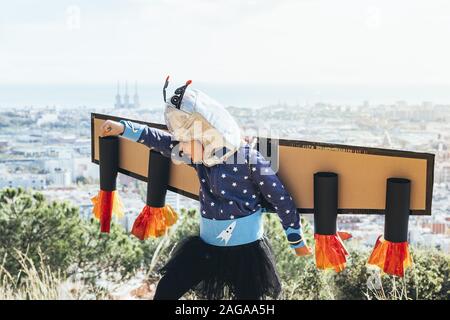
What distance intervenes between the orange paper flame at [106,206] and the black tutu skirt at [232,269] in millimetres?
528

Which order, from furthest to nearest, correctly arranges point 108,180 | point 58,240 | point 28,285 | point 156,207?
point 58,240 → point 28,285 → point 108,180 → point 156,207

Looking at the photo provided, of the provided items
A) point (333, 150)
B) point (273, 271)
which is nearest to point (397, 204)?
point (333, 150)

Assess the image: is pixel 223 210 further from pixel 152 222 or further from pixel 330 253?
pixel 152 222

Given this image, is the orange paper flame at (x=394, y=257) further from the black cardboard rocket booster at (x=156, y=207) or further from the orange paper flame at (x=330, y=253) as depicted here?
the black cardboard rocket booster at (x=156, y=207)

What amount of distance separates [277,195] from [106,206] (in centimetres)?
81

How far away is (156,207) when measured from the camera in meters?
2.23

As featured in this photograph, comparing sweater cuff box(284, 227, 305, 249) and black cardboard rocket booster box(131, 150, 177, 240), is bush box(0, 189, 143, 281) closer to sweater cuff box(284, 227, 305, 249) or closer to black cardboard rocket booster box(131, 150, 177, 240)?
black cardboard rocket booster box(131, 150, 177, 240)

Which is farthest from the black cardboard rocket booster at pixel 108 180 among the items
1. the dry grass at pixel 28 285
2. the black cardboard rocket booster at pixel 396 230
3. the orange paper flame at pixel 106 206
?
the black cardboard rocket booster at pixel 396 230

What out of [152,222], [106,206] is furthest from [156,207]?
[106,206]

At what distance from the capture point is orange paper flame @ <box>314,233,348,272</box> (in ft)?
5.97

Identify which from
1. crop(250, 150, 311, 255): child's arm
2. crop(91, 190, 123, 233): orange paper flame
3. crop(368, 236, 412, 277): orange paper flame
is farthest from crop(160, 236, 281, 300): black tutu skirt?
A: crop(91, 190, 123, 233): orange paper flame

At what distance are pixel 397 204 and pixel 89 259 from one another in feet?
6.87

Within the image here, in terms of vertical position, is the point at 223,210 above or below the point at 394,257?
above

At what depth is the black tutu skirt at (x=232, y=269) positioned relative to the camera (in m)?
1.85
